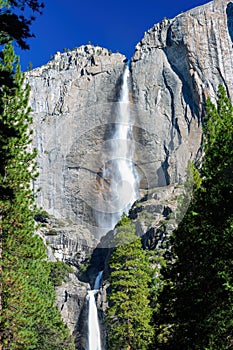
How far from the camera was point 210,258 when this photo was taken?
40.9 ft

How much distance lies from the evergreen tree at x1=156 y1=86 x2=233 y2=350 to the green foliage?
3785cm

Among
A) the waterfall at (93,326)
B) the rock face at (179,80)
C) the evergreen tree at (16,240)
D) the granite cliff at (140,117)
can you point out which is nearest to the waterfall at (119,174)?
the granite cliff at (140,117)

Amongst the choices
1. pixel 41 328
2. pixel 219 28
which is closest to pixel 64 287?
pixel 41 328

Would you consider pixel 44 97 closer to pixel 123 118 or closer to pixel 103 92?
pixel 103 92

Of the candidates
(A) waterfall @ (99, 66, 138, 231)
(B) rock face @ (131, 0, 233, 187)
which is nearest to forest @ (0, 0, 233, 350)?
(A) waterfall @ (99, 66, 138, 231)

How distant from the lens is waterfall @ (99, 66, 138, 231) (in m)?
67.9

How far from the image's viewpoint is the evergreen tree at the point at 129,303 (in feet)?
86.2

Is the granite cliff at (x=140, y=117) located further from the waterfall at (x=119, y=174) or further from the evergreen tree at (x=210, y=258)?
the evergreen tree at (x=210, y=258)

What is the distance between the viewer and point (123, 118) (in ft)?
238

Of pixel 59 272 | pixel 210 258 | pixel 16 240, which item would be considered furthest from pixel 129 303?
pixel 59 272

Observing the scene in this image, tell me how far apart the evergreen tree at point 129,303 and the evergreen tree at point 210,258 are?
467 inches

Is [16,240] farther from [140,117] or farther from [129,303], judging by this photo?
[140,117]

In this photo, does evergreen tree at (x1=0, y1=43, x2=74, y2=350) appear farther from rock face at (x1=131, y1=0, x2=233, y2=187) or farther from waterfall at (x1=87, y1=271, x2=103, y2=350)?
rock face at (x1=131, y1=0, x2=233, y2=187)

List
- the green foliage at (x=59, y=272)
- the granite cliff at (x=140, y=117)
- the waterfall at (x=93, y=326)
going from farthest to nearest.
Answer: the granite cliff at (x=140, y=117)
the green foliage at (x=59, y=272)
the waterfall at (x=93, y=326)
